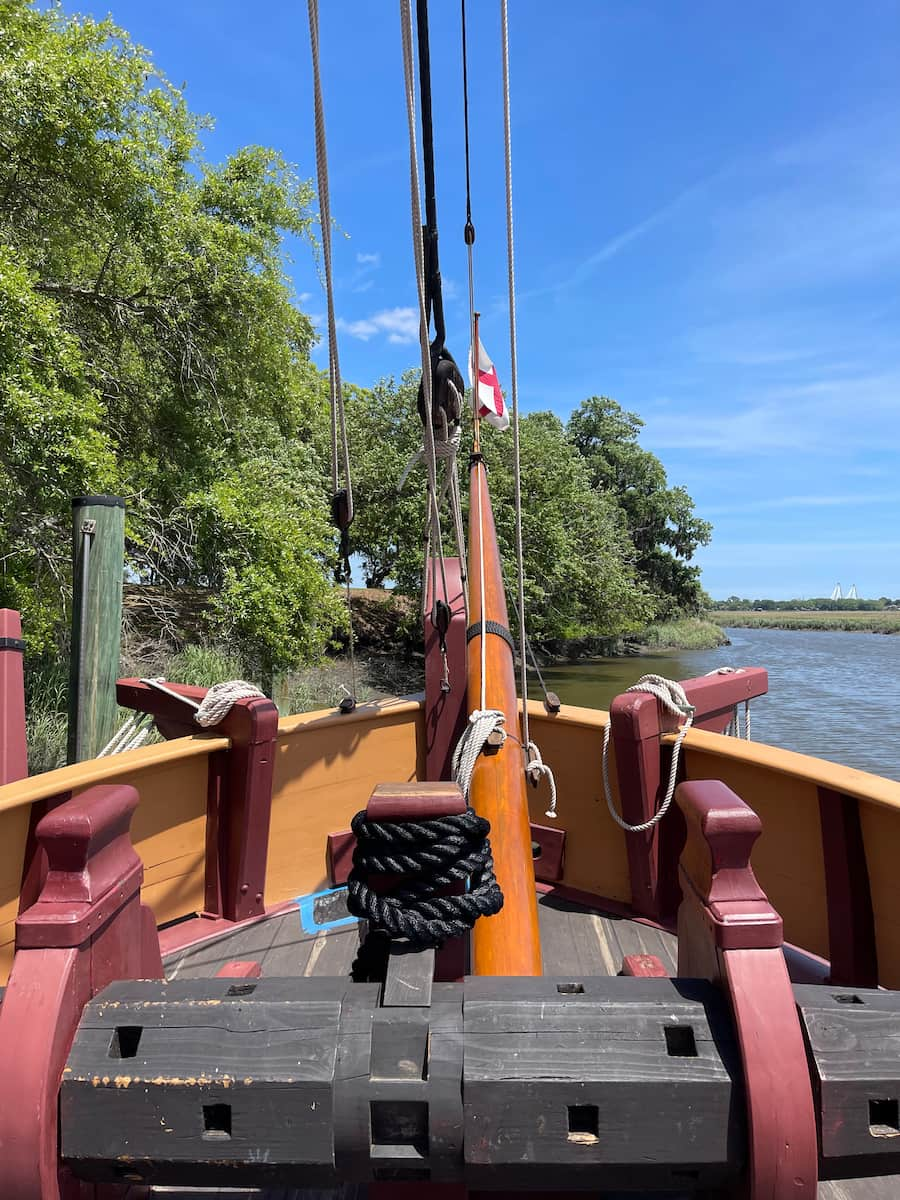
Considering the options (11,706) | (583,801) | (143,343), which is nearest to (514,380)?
(583,801)

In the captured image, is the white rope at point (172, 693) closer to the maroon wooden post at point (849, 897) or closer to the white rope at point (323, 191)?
the white rope at point (323, 191)

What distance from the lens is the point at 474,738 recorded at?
84.4 inches

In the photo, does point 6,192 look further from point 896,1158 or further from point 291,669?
point 896,1158

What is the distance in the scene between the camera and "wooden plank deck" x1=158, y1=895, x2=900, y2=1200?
2520 millimetres

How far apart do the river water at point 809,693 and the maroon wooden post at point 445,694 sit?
28.4 ft

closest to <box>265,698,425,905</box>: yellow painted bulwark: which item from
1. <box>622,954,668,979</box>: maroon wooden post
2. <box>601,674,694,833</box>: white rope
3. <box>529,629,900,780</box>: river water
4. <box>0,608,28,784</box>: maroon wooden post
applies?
<box>601,674,694,833</box>: white rope

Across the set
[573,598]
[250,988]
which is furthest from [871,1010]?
[573,598]

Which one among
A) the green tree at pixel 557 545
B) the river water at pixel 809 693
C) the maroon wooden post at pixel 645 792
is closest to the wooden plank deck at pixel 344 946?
the maroon wooden post at pixel 645 792

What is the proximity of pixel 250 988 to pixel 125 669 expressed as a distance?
8.89 meters

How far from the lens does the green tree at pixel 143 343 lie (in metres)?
7.36

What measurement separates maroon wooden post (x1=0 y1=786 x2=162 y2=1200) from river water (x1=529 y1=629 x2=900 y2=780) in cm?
1057

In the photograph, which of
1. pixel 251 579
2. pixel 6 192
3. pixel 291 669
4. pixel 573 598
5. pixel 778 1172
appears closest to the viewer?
pixel 778 1172

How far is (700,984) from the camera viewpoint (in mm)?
1201

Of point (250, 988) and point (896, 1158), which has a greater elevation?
point (250, 988)
